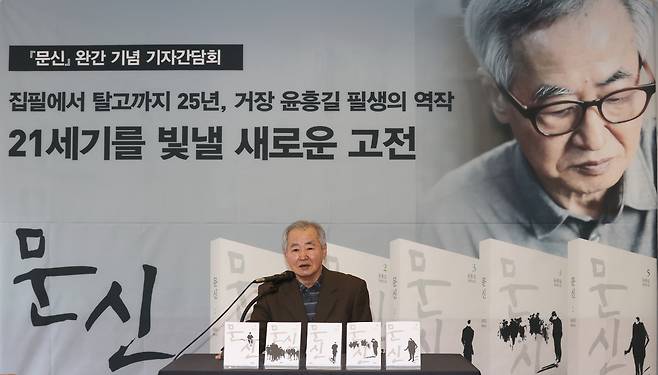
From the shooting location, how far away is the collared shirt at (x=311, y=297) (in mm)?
3229

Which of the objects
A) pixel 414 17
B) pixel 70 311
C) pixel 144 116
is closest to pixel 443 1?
pixel 414 17

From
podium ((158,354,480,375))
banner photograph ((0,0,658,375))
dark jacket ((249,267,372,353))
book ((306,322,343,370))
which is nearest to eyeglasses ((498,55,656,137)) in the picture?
banner photograph ((0,0,658,375))

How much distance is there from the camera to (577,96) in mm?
4020

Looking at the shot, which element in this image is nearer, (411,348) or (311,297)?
(411,348)

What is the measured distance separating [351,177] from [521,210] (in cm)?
92

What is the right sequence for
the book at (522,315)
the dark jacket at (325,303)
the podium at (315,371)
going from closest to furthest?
the podium at (315,371), the dark jacket at (325,303), the book at (522,315)

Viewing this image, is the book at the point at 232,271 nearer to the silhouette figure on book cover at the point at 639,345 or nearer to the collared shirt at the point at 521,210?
the collared shirt at the point at 521,210

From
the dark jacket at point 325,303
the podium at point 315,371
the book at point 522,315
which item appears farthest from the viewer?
the book at point 522,315

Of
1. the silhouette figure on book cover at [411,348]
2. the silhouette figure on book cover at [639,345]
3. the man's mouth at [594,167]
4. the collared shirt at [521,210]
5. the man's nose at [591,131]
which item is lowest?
the silhouette figure on book cover at [639,345]

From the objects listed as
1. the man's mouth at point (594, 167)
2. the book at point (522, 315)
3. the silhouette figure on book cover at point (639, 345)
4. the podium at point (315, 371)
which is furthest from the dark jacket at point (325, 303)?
the silhouette figure on book cover at point (639, 345)

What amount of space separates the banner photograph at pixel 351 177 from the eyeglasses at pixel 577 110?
11 mm

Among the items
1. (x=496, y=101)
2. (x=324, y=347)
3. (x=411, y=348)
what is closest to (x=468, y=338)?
(x=496, y=101)

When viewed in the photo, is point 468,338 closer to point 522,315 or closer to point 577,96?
point 522,315

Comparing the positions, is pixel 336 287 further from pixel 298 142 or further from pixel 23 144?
pixel 23 144
